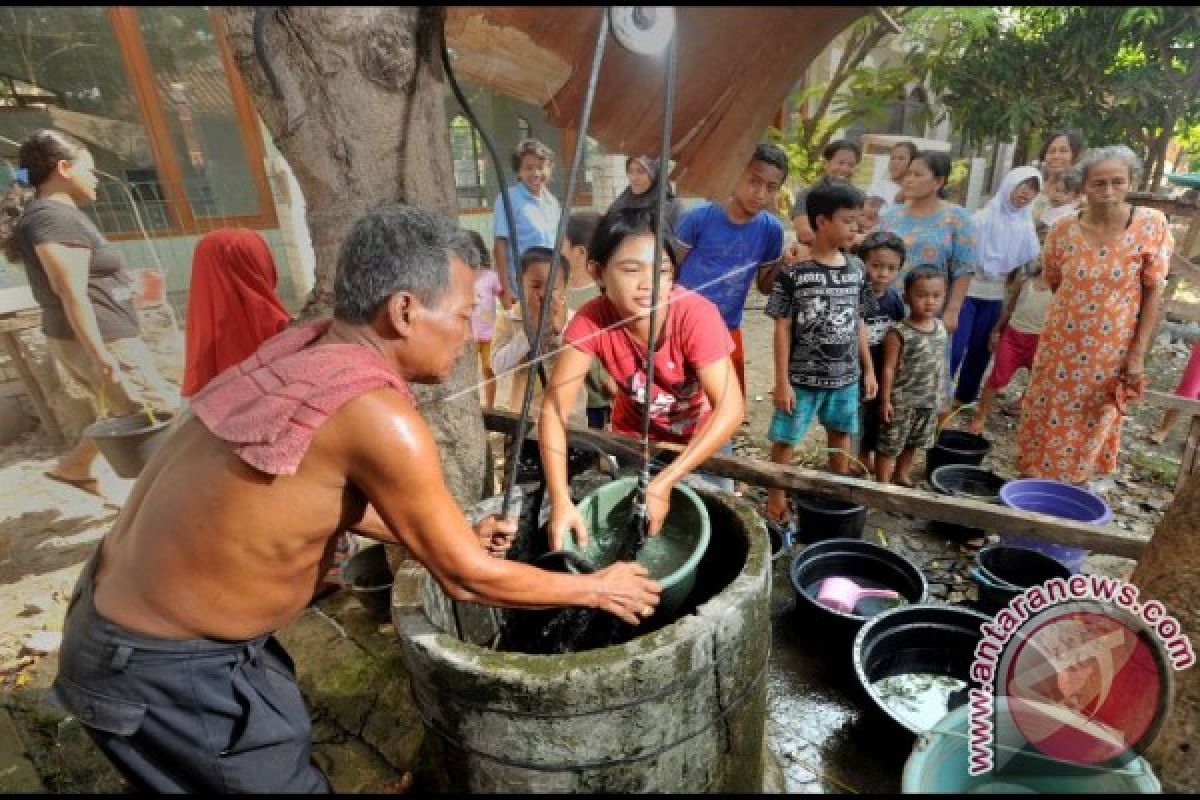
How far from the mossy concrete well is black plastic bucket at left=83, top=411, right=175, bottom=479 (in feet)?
11.6

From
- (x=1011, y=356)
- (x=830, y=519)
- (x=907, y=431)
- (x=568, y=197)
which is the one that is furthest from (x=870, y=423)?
(x=568, y=197)

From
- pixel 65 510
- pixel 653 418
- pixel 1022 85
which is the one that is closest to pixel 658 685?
pixel 653 418

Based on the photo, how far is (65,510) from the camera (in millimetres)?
4816

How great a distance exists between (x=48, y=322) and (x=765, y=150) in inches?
202

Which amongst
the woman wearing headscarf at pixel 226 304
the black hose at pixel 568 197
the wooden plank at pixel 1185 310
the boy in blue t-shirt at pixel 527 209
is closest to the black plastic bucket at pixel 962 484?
the wooden plank at pixel 1185 310

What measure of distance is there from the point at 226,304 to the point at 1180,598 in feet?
13.5

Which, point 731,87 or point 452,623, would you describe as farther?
point 452,623

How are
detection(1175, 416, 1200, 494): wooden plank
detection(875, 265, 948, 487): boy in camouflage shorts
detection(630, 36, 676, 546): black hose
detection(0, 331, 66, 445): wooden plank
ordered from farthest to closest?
1. detection(0, 331, 66, 445): wooden plank
2. detection(875, 265, 948, 487): boy in camouflage shorts
3. detection(1175, 416, 1200, 494): wooden plank
4. detection(630, 36, 676, 546): black hose

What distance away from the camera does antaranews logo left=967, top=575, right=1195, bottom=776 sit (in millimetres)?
1708

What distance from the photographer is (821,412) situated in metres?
3.98

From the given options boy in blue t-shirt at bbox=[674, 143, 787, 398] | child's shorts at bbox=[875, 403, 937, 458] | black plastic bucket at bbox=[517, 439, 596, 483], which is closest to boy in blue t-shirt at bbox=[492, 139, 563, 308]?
boy in blue t-shirt at bbox=[674, 143, 787, 398]

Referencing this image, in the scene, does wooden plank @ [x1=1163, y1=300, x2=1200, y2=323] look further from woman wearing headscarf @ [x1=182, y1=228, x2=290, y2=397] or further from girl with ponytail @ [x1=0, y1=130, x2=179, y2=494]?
girl with ponytail @ [x1=0, y1=130, x2=179, y2=494]

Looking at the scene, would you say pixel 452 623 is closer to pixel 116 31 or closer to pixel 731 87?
pixel 731 87

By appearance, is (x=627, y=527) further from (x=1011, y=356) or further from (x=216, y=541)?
(x=1011, y=356)
